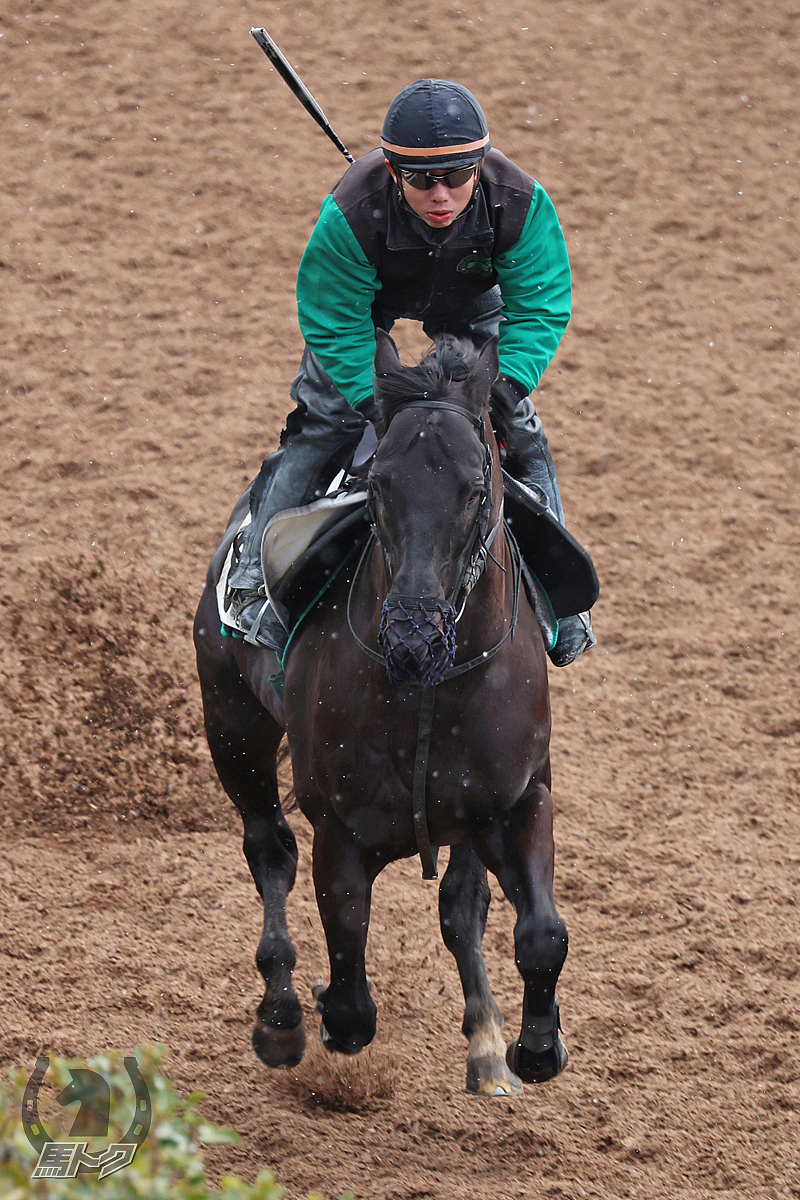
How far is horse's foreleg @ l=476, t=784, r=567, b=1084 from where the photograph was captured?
4.04 metres

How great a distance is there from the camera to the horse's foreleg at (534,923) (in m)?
4.04

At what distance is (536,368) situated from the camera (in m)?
4.20

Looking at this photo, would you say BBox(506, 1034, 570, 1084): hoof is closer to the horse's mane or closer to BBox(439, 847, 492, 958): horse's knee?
BBox(439, 847, 492, 958): horse's knee

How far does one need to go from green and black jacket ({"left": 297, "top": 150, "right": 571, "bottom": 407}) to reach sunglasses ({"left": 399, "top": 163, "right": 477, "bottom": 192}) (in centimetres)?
16

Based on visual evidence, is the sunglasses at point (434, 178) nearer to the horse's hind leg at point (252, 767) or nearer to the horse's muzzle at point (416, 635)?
the horse's muzzle at point (416, 635)

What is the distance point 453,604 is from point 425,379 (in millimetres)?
637

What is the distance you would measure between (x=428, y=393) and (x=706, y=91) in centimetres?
985

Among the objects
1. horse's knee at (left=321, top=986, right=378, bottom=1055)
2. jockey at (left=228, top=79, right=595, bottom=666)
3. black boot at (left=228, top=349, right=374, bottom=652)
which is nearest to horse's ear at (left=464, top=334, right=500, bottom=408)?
jockey at (left=228, top=79, right=595, bottom=666)

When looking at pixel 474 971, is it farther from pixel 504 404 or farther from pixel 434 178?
pixel 434 178

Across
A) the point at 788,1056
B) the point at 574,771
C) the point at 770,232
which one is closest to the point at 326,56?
the point at 770,232

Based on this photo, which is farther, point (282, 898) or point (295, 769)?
point (282, 898)

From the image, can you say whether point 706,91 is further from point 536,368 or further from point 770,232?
point 536,368

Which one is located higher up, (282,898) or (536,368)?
(536,368)

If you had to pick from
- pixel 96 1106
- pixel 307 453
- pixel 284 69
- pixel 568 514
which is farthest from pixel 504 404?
pixel 568 514
